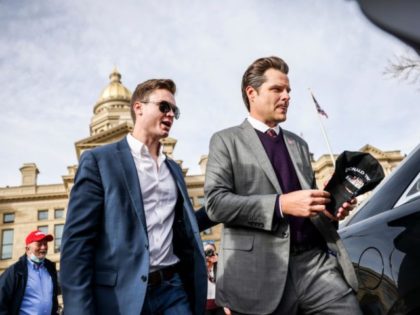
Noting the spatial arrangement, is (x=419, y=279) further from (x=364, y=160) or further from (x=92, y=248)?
(x=92, y=248)

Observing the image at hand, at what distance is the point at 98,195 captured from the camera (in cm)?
240

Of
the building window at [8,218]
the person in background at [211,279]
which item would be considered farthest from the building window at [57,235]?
the person in background at [211,279]

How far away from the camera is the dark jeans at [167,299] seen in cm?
240

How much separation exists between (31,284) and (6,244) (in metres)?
51.3

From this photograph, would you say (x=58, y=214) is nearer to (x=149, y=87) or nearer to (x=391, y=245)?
(x=149, y=87)

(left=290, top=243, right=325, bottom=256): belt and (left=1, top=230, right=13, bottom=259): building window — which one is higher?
(left=290, top=243, right=325, bottom=256): belt

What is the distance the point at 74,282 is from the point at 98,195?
1.60ft

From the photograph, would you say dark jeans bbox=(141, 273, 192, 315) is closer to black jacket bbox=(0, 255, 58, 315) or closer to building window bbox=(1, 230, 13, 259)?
black jacket bbox=(0, 255, 58, 315)

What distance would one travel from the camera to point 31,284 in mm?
5930

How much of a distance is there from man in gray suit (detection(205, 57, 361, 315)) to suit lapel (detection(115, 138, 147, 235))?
1.31ft

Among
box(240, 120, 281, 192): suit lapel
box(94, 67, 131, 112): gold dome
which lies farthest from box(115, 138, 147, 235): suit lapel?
box(94, 67, 131, 112): gold dome

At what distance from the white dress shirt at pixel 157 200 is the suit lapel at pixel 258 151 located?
63 centimetres

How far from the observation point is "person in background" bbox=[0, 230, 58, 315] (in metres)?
5.61

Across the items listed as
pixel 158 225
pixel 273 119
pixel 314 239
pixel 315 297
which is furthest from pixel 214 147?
pixel 315 297
